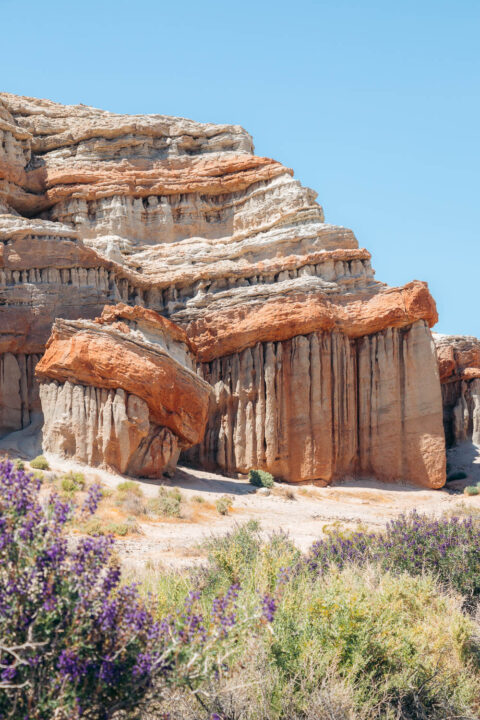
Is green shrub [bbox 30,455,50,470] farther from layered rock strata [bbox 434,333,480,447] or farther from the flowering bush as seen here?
layered rock strata [bbox 434,333,480,447]

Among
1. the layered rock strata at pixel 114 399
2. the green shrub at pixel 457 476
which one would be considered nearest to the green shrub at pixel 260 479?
the layered rock strata at pixel 114 399

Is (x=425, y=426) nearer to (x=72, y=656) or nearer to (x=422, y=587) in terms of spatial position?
(x=422, y=587)

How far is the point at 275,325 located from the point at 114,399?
32.0ft

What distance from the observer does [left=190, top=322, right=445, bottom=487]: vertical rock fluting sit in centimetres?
3108

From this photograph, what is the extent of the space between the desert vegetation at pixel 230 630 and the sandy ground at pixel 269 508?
9.33 ft

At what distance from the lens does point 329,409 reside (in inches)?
1243

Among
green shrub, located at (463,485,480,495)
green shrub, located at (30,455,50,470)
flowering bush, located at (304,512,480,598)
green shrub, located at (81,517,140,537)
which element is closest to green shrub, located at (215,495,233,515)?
green shrub, located at (81,517,140,537)

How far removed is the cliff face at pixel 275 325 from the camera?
3027 cm

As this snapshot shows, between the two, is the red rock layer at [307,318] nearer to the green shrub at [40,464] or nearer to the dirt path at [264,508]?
the dirt path at [264,508]

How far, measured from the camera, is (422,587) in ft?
30.5

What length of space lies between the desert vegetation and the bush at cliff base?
0.04 feet

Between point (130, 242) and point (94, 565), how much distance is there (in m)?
34.7

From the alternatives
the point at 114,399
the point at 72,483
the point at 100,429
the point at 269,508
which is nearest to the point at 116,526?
the point at 72,483

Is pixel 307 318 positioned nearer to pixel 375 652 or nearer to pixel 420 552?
pixel 420 552
